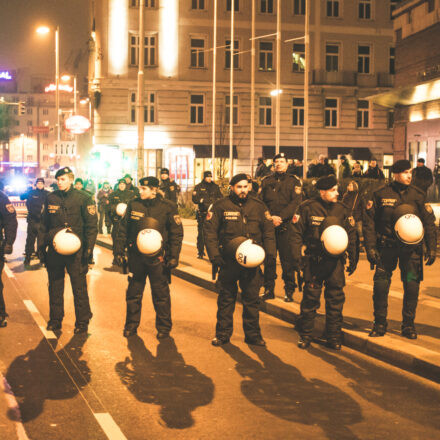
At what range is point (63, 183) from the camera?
9367 millimetres

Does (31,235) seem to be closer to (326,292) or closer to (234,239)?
(234,239)

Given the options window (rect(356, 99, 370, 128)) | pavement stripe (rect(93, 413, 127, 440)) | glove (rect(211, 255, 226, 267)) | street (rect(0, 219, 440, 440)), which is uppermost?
window (rect(356, 99, 370, 128))

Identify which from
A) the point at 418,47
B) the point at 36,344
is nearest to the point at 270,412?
the point at 36,344

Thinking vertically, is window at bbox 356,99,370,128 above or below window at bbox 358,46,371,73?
below

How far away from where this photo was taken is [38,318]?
10.2m

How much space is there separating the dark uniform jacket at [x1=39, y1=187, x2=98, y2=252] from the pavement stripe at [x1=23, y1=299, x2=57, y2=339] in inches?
41.6

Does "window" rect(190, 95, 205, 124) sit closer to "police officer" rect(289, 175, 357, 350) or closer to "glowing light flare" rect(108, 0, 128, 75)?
"glowing light flare" rect(108, 0, 128, 75)

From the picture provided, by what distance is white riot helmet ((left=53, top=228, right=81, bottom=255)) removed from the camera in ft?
29.5

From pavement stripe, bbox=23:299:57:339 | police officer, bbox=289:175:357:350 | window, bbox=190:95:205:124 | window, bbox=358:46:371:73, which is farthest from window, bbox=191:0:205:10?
police officer, bbox=289:175:357:350

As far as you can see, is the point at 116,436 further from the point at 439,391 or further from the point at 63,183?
the point at 63,183

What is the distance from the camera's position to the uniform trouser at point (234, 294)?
8492 millimetres

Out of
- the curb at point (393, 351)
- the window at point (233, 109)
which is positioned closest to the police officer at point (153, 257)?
the curb at point (393, 351)

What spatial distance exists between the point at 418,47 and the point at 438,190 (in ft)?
18.8

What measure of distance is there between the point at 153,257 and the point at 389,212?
267 cm
